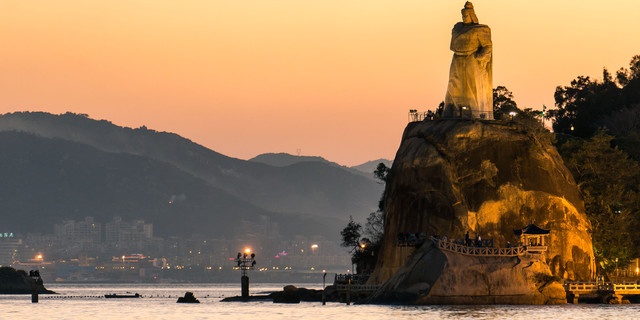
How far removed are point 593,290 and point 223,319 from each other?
115 ft

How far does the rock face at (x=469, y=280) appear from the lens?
10169 cm

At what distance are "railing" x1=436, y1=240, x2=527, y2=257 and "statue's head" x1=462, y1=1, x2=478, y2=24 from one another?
32.4m

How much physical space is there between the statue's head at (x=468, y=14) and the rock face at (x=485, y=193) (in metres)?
13.3

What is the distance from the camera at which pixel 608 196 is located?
124000 mm

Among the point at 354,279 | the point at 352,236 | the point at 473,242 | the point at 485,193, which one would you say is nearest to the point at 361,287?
the point at 354,279

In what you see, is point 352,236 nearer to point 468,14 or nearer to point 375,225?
point 375,225

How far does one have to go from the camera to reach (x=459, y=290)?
10225 centimetres

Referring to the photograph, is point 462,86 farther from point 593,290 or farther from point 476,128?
point 593,290

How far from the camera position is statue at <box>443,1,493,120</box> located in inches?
4961

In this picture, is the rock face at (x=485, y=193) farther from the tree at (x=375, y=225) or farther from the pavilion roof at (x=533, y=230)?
the tree at (x=375, y=225)

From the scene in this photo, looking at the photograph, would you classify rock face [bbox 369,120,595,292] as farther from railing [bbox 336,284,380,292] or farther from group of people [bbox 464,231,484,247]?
group of people [bbox 464,231,484,247]

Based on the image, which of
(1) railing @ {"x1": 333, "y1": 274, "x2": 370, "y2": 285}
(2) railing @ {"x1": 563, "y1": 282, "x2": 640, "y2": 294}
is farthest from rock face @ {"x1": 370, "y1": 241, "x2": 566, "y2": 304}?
(1) railing @ {"x1": 333, "y1": 274, "x2": 370, "y2": 285}

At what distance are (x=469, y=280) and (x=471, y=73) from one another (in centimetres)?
3111

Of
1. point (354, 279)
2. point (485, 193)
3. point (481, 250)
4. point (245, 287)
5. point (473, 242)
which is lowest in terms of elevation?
point (245, 287)
